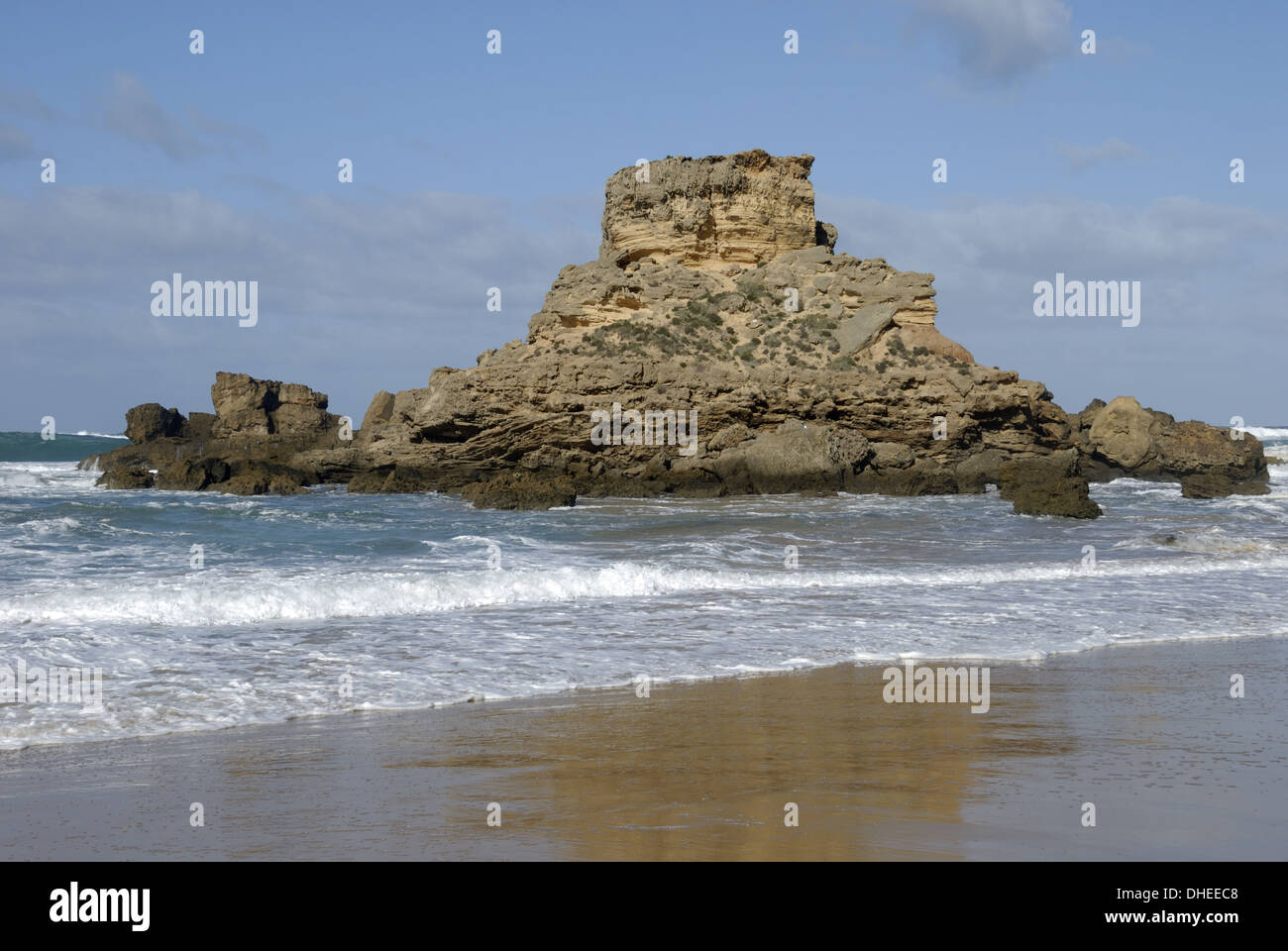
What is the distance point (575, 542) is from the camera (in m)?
19.7

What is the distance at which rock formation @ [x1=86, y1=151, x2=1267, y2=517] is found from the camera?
35031 mm

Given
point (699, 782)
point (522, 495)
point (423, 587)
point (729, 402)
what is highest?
point (729, 402)

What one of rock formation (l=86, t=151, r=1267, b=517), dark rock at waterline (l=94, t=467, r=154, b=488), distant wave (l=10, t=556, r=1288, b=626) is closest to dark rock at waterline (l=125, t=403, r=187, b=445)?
rock formation (l=86, t=151, r=1267, b=517)

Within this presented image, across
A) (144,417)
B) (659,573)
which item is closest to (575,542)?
(659,573)

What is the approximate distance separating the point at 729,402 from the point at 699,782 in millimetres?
32235

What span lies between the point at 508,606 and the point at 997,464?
28.7m

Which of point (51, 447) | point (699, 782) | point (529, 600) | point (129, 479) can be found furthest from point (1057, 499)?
point (51, 447)

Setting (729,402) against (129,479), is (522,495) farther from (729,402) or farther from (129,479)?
(129,479)

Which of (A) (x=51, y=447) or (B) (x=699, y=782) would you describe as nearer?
(B) (x=699, y=782)

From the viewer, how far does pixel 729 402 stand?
37.2 meters

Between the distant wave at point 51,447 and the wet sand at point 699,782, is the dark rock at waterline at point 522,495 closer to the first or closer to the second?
the wet sand at point 699,782

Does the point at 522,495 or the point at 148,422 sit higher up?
the point at 148,422

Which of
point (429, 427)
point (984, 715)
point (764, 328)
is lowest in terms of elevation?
point (984, 715)

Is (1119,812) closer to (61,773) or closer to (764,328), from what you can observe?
(61,773)
